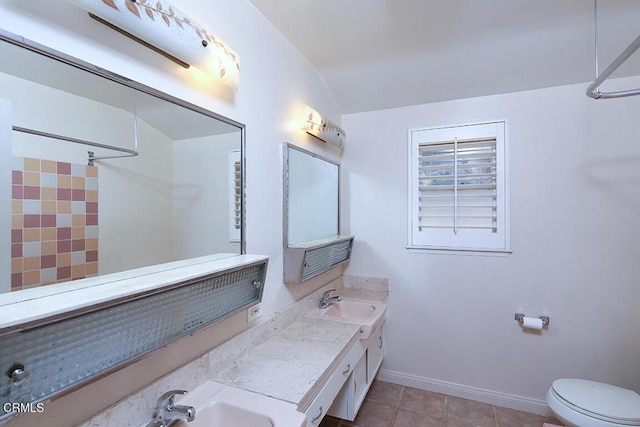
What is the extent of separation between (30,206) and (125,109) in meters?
0.41

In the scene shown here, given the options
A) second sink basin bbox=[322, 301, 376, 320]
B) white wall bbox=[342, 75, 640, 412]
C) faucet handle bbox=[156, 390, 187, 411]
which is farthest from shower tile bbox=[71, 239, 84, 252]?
white wall bbox=[342, 75, 640, 412]

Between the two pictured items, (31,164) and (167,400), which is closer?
(31,164)

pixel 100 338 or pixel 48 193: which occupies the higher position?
pixel 48 193

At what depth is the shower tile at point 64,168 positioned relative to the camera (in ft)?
2.80

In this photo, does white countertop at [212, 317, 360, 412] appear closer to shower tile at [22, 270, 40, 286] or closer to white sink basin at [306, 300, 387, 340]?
white sink basin at [306, 300, 387, 340]

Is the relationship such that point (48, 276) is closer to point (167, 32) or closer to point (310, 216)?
point (167, 32)

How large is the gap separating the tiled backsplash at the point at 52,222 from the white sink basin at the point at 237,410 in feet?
1.96

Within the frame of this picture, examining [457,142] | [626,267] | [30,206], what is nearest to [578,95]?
[457,142]

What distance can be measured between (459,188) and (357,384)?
1633 millimetres

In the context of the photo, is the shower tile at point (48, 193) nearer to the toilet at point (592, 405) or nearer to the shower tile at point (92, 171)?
the shower tile at point (92, 171)

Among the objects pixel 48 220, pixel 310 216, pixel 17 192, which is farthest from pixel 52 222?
pixel 310 216

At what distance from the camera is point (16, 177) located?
0.77 m

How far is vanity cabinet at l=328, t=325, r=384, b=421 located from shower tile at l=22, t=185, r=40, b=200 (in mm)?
1609

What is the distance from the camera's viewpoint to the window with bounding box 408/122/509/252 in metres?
2.32
